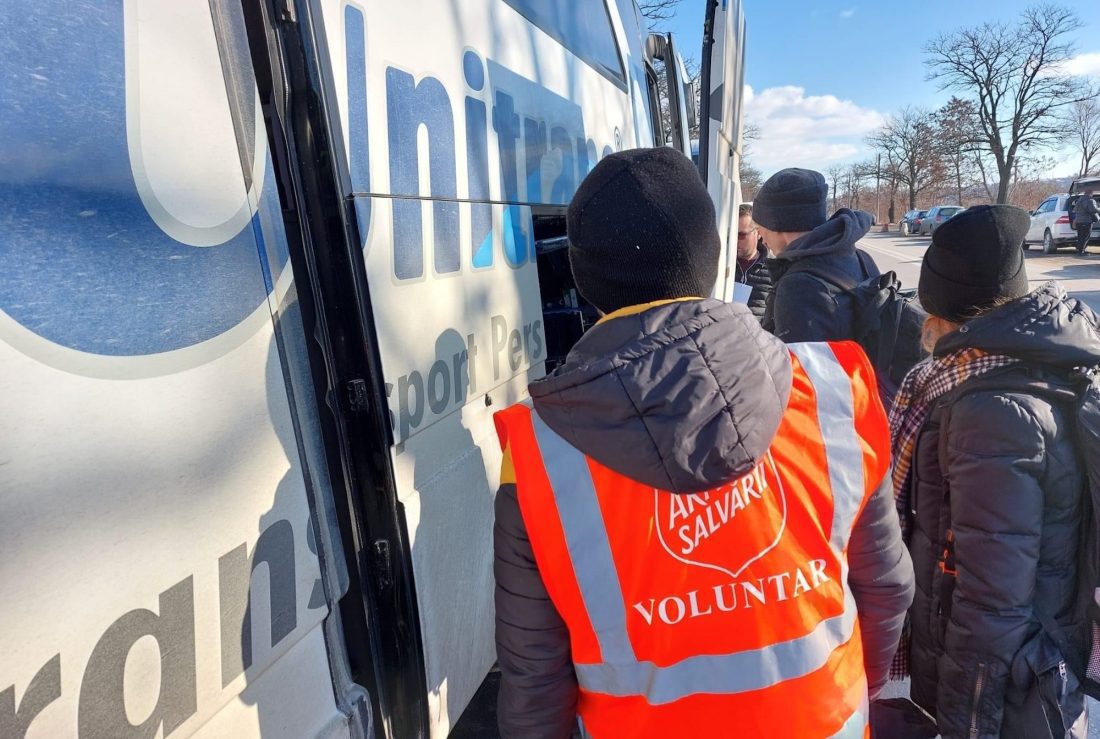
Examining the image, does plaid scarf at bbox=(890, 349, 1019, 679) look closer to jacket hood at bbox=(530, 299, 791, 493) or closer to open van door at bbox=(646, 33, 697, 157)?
jacket hood at bbox=(530, 299, 791, 493)

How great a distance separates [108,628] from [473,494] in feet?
3.09

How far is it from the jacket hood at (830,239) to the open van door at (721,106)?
881 millimetres

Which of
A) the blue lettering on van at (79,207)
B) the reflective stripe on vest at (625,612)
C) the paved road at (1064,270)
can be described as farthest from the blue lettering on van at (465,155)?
the paved road at (1064,270)

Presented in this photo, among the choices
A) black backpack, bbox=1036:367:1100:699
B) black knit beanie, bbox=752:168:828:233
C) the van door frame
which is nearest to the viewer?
the van door frame

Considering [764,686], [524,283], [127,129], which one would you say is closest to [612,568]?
[764,686]

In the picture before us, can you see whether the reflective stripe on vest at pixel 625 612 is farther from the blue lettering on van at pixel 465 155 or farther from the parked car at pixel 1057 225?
the parked car at pixel 1057 225

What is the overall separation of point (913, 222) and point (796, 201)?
4278 cm

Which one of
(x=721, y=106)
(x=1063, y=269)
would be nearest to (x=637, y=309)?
A: (x=721, y=106)

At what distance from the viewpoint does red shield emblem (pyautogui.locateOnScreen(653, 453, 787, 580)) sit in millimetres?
990

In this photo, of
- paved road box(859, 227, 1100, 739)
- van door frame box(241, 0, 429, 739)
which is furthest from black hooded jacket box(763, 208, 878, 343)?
paved road box(859, 227, 1100, 739)

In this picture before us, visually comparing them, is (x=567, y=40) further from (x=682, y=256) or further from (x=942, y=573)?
(x=942, y=573)

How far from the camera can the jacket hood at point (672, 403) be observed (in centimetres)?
91

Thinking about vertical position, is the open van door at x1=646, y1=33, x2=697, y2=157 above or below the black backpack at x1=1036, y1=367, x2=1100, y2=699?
above

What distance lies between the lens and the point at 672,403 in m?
0.91
